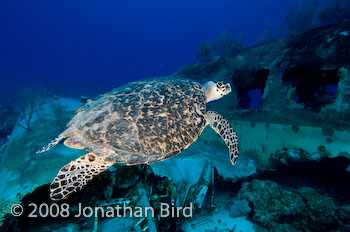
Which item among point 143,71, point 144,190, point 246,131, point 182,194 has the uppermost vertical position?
point 143,71

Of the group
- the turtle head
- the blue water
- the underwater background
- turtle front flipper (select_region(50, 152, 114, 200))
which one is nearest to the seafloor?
the underwater background

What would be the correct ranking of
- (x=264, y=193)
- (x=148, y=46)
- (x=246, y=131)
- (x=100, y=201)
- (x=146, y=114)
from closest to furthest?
(x=100, y=201) → (x=146, y=114) → (x=264, y=193) → (x=246, y=131) → (x=148, y=46)

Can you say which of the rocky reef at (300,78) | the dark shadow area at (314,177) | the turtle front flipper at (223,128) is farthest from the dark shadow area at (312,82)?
the turtle front flipper at (223,128)

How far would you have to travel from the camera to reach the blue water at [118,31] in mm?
96312

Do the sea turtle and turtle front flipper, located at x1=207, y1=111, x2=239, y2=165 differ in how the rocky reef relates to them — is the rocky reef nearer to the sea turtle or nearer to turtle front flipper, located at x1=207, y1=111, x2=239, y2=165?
turtle front flipper, located at x1=207, y1=111, x2=239, y2=165

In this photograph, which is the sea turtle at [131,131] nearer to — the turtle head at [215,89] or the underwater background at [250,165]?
the underwater background at [250,165]

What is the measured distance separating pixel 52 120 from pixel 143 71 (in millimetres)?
101215

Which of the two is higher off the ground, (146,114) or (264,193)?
(146,114)

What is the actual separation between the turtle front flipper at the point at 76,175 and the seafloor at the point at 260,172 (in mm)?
297

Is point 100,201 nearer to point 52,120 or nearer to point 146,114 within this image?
point 146,114

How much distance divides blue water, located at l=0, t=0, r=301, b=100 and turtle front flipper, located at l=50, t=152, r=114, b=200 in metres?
83.0

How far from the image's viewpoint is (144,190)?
10.1 ft

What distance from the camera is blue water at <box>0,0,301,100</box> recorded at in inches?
3792

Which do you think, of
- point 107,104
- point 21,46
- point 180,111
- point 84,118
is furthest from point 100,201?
point 21,46
